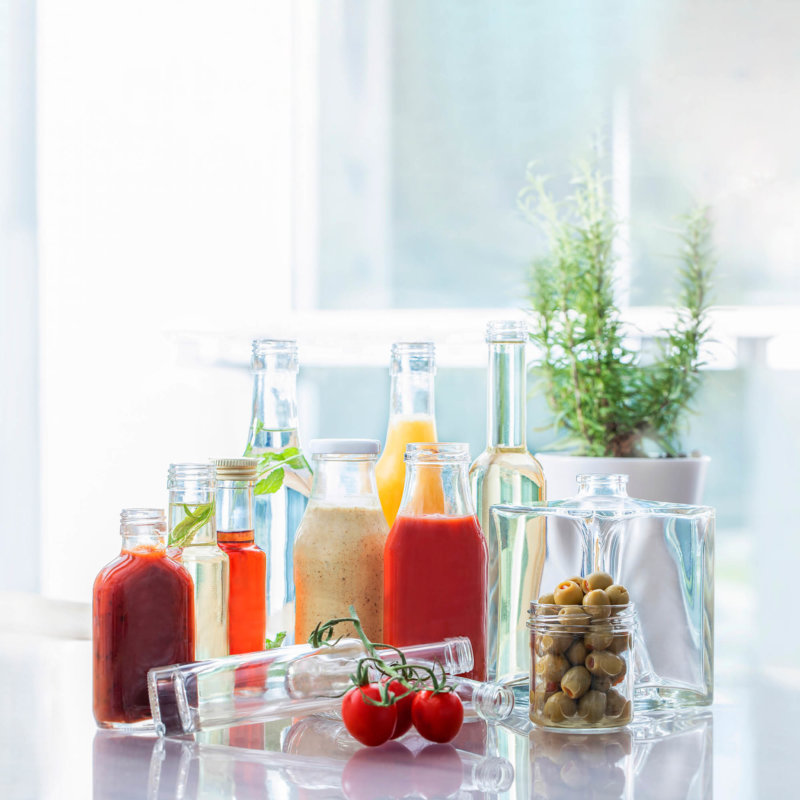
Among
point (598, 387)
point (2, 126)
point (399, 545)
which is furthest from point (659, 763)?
point (2, 126)

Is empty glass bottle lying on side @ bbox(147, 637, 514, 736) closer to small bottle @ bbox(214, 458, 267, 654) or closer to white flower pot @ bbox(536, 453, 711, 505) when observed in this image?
small bottle @ bbox(214, 458, 267, 654)

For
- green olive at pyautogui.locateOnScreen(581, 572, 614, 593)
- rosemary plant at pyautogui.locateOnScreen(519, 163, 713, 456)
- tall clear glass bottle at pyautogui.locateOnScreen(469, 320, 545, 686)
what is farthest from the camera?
rosemary plant at pyautogui.locateOnScreen(519, 163, 713, 456)

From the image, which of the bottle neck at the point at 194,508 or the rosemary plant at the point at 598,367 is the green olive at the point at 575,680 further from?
the rosemary plant at the point at 598,367

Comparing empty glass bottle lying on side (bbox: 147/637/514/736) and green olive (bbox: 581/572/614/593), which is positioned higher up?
green olive (bbox: 581/572/614/593)

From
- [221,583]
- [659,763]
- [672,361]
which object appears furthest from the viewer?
[672,361]

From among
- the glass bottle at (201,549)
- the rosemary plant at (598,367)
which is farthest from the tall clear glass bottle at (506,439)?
the rosemary plant at (598,367)

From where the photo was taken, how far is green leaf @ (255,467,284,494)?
0.77m

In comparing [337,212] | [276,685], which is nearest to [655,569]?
[276,685]

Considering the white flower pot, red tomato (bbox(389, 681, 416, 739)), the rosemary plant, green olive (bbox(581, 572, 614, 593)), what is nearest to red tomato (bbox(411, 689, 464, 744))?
red tomato (bbox(389, 681, 416, 739))

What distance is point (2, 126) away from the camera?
71.8 inches

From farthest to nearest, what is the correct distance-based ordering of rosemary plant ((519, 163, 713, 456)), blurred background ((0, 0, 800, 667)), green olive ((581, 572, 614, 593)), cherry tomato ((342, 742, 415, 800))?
blurred background ((0, 0, 800, 667)), rosemary plant ((519, 163, 713, 456)), green olive ((581, 572, 614, 593)), cherry tomato ((342, 742, 415, 800))

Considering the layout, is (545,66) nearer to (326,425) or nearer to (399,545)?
(326,425)

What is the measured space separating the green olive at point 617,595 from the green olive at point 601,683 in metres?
0.05

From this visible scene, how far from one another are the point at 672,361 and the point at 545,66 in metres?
1.28
